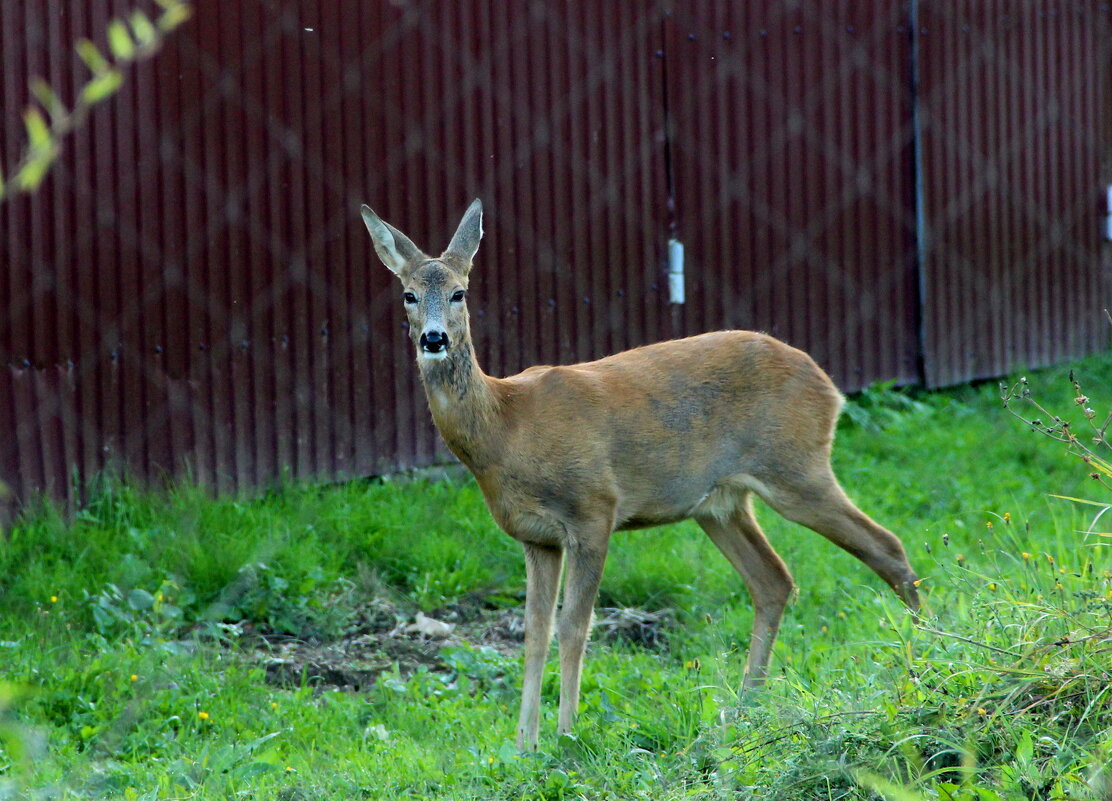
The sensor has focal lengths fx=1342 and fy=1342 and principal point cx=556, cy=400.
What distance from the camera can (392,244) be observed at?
5113mm

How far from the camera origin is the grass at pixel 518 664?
11.1 feet

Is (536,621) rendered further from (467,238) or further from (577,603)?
(467,238)

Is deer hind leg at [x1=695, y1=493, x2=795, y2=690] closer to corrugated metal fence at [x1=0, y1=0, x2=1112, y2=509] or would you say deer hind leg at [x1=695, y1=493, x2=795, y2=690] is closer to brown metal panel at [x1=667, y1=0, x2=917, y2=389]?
corrugated metal fence at [x1=0, y1=0, x2=1112, y2=509]

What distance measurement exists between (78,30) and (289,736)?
3.77 metres

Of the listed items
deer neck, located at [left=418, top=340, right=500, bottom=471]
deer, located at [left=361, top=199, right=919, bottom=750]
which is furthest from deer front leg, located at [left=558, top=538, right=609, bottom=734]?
Result: deer neck, located at [left=418, top=340, right=500, bottom=471]

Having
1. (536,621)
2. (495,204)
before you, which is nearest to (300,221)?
(495,204)

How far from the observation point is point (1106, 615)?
3.69 meters

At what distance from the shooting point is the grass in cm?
338

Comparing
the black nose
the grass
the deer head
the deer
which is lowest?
the grass

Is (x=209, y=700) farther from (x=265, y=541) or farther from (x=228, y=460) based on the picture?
(x=228, y=460)

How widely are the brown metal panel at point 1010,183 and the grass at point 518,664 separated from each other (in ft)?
8.45

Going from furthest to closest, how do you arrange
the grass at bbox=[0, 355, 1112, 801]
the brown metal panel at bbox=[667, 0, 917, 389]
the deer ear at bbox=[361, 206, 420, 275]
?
1. the brown metal panel at bbox=[667, 0, 917, 389]
2. the deer ear at bbox=[361, 206, 420, 275]
3. the grass at bbox=[0, 355, 1112, 801]

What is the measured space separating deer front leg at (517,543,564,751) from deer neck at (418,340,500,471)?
0.45 meters

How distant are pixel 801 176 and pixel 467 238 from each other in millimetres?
4913
